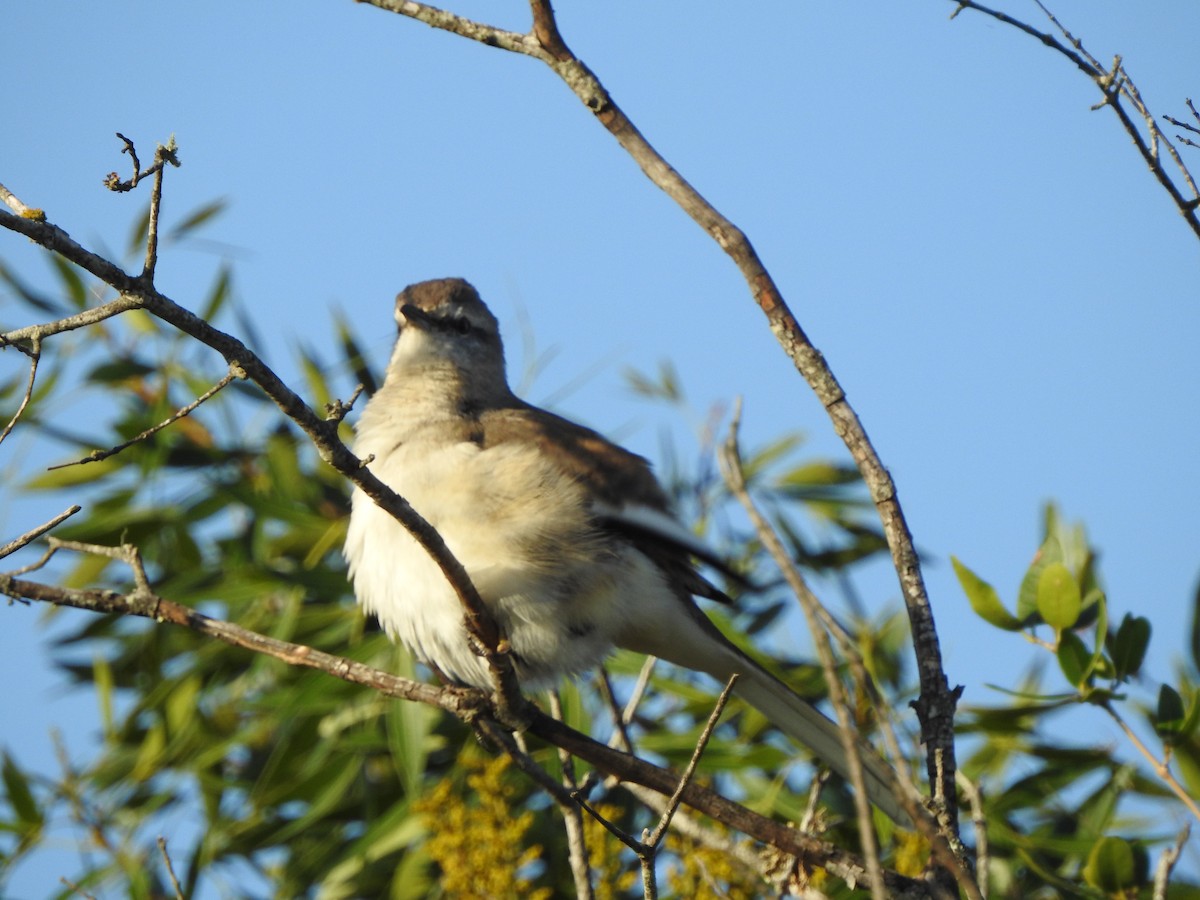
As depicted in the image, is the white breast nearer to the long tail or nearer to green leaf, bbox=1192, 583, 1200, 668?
the long tail

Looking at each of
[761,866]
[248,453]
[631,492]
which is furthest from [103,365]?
[761,866]

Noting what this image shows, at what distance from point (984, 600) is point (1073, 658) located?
0.27 meters

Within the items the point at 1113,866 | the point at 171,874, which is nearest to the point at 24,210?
the point at 171,874

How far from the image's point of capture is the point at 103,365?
5.92 m

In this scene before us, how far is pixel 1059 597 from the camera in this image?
11.5 feet

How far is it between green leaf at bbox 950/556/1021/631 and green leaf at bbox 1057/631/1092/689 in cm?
14

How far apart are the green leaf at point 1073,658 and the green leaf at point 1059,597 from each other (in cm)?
4

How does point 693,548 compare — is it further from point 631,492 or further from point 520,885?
point 520,885

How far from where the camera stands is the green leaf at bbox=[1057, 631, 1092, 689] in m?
3.52

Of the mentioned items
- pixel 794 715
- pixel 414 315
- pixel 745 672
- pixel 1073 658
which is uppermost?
pixel 414 315

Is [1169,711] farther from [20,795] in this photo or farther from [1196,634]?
[20,795]

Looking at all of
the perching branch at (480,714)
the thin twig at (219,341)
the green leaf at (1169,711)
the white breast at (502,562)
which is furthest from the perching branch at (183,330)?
the green leaf at (1169,711)

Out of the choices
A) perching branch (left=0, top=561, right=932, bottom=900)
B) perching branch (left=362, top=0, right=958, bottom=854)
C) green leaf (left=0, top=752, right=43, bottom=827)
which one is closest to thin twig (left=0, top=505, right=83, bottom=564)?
perching branch (left=0, top=561, right=932, bottom=900)

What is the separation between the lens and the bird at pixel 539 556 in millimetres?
3912
